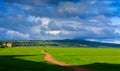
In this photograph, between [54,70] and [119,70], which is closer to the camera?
[54,70]

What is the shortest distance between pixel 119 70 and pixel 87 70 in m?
5.26

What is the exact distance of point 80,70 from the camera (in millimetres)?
47875

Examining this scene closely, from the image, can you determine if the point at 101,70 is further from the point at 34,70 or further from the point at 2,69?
the point at 2,69

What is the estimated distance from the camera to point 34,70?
41.5 meters

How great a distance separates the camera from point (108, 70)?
4978 centimetres

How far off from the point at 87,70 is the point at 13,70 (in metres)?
12.6

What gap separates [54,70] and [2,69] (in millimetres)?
7060

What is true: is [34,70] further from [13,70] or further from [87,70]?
[87,70]

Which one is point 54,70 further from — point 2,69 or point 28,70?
point 2,69

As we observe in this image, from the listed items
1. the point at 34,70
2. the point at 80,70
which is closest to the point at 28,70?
the point at 34,70

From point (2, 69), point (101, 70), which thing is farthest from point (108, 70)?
point (2, 69)

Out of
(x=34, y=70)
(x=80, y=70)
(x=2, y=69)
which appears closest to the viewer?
(x=2, y=69)

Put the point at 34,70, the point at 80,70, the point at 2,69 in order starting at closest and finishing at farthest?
the point at 2,69 → the point at 34,70 → the point at 80,70

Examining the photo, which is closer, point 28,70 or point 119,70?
point 28,70
